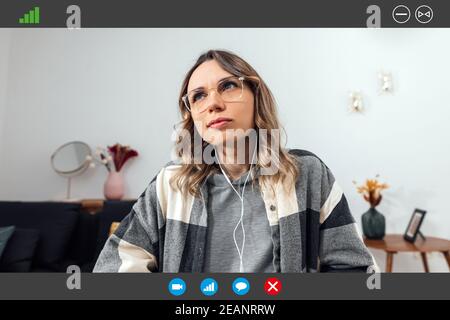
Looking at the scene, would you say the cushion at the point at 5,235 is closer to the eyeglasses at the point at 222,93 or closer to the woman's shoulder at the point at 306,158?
the eyeglasses at the point at 222,93

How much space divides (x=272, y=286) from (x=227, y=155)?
1.04 ft

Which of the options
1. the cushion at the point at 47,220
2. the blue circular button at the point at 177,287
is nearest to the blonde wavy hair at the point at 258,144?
the blue circular button at the point at 177,287

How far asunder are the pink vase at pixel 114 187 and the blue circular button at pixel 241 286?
1.32 m

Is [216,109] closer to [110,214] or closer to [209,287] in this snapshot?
[209,287]

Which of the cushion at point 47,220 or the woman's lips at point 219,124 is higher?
the woman's lips at point 219,124

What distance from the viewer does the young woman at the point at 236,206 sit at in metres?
0.47

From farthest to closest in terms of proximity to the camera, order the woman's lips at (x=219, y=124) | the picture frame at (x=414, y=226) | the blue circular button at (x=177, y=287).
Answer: the picture frame at (x=414, y=226)
the woman's lips at (x=219, y=124)
the blue circular button at (x=177, y=287)

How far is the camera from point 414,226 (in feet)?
3.90

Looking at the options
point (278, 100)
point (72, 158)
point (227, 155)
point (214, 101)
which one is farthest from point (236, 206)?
point (72, 158)
